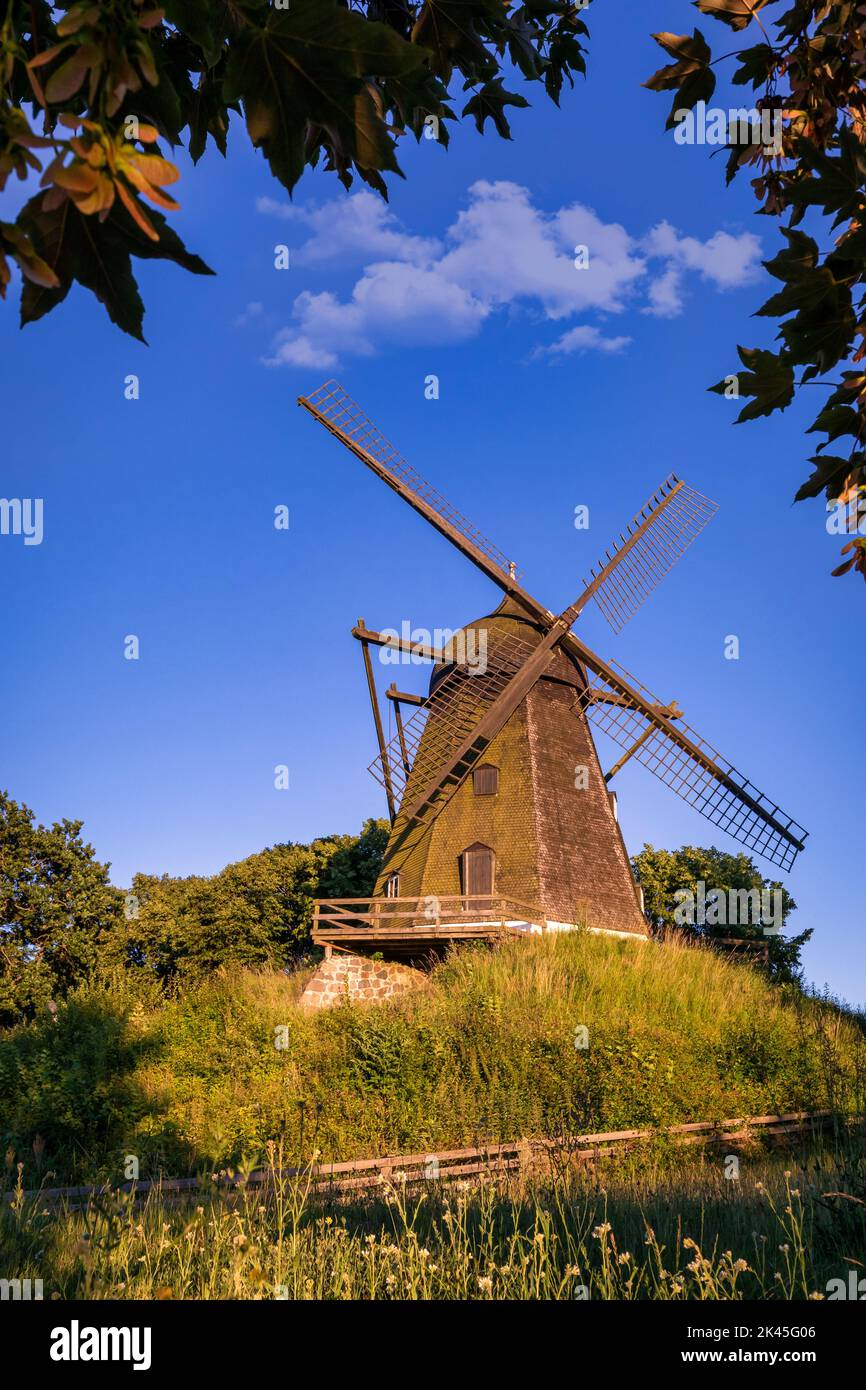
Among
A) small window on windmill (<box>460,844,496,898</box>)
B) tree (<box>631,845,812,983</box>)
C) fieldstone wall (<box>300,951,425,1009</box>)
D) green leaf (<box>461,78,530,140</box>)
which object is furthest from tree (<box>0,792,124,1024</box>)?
green leaf (<box>461,78,530,140</box>)

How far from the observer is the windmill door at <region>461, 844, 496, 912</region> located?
21375 millimetres

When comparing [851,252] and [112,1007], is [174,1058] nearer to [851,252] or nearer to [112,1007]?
[112,1007]

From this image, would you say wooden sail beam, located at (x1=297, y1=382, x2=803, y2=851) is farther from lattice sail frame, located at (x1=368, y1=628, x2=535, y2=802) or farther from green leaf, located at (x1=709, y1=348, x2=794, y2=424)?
green leaf, located at (x1=709, y1=348, x2=794, y2=424)

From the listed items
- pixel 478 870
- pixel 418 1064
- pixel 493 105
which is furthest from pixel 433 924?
pixel 493 105

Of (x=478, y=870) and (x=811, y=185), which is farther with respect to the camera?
(x=478, y=870)

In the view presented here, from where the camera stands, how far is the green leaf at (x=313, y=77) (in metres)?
1.73

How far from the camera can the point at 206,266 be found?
1.64 meters

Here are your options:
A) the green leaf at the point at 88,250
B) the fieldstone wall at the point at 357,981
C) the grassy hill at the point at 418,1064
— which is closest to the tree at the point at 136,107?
the green leaf at the point at 88,250

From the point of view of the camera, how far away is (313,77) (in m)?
1.83

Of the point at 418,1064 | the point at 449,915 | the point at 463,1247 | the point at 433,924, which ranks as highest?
the point at 449,915

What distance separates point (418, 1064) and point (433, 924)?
5.16m

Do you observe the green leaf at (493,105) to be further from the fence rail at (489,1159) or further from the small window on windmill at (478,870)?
the small window on windmill at (478,870)

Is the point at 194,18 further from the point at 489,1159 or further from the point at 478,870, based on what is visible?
the point at 478,870
